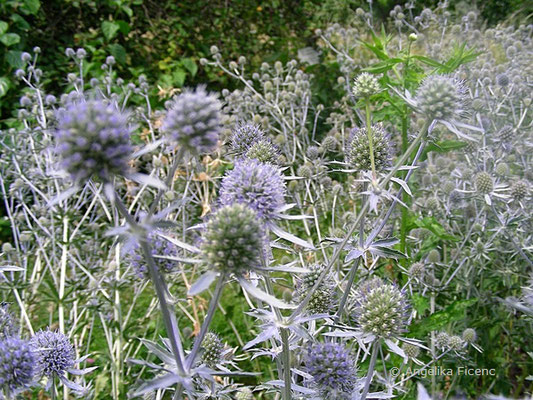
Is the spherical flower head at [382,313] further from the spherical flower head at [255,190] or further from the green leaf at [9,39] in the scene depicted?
the green leaf at [9,39]

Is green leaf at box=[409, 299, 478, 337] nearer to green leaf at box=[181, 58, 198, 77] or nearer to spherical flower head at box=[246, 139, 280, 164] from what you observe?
spherical flower head at box=[246, 139, 280, 164]

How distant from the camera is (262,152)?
151 cm

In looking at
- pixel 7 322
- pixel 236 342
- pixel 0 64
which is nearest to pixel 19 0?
pixel 0 64

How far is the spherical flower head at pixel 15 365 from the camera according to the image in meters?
1.15

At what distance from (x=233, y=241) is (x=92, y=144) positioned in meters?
0.33

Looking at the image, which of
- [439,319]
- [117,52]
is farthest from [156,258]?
[117,52]

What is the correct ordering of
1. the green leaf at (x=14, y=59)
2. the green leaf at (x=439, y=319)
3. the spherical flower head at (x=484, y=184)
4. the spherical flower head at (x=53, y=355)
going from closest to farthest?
the spherical flower head at (x=53, y=355) < the green leaf at (x=439, y=319) < the spherical flower head at (x=484, y=184) < the green leaf at (x=14, y=59)

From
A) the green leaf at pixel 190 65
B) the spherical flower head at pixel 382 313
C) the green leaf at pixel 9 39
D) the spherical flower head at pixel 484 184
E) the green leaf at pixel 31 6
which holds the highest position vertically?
the green leaf at pixel 31 6

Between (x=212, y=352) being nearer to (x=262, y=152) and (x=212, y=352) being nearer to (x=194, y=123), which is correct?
(x=262, y=152)

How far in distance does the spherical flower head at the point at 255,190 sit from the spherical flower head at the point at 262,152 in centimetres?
24

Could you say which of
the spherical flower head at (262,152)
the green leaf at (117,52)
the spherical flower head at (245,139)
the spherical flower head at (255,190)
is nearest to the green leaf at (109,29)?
the green leaf at (117,52)

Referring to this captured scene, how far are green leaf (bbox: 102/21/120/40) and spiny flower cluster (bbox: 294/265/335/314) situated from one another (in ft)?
12.2

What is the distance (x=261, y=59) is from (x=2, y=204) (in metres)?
3.09

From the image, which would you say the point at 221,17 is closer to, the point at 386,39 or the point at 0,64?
the point at 0,64
